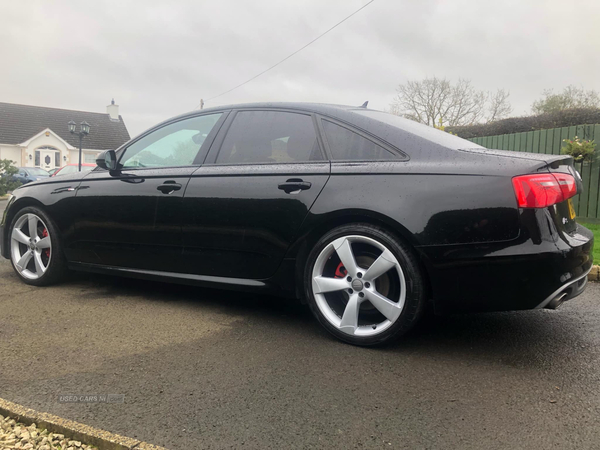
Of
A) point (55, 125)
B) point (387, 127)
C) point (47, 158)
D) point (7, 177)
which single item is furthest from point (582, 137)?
point (55, 125)

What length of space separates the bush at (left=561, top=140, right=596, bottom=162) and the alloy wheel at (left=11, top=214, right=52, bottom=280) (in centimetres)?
832

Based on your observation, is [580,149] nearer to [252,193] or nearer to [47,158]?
[252,193]

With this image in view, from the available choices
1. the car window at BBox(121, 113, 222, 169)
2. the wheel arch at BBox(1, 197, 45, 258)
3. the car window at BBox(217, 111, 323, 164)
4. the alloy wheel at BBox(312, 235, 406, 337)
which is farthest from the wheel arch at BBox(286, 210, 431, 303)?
the wheel arch at BBox(1, 197, 45, 258)

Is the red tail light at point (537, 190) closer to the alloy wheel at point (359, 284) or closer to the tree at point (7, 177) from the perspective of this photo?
the alloy wheel at point (359, 284)

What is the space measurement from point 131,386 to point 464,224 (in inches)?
73.2

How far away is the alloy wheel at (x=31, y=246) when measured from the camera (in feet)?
14.5

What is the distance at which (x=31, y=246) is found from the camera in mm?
4445

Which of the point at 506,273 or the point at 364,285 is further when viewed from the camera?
the point at 364,285

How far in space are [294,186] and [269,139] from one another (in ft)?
1.73

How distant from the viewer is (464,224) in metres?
2.70

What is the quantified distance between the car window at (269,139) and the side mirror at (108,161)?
102 centimetres

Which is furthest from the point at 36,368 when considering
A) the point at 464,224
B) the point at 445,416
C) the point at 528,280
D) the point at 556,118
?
the point at 556,118

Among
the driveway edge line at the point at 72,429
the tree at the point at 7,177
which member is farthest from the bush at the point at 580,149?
the tree at the point at 7,177

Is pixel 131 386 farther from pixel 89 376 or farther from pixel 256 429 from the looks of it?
pixel 256 429
